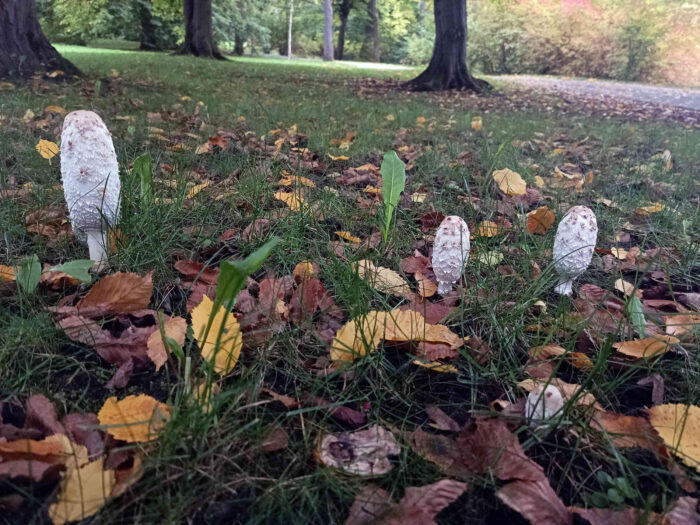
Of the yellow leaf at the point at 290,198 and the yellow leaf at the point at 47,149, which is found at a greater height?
the yellow leaf at the point at 47,149

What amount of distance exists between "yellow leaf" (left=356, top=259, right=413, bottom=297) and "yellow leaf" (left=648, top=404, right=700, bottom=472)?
0.82 m

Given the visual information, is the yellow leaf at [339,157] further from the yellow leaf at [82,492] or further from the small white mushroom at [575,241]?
the yellow leaf at [82,492]

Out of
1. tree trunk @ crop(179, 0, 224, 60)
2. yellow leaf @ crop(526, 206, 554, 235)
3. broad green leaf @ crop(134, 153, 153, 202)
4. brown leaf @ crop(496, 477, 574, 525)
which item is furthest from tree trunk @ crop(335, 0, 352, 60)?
brown leaf @ crop(496, 477, 574, 525)

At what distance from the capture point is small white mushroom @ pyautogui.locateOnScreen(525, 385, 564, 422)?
112 centimetres

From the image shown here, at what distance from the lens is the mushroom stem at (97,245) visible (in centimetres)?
172

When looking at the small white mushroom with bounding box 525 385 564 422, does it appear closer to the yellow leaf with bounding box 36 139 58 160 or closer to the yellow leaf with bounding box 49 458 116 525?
the yellow leaf with bounding box 49 458 116 525

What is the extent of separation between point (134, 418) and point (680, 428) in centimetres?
126

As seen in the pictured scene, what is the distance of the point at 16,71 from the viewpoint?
19.5 ft

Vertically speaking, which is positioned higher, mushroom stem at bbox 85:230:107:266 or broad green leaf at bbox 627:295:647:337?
mushroom stem at bbox 85:230:107:266

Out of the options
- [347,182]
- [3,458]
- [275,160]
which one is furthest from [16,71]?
[3,458]

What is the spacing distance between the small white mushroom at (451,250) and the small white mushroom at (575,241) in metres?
0.34

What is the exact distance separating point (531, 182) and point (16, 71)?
6158mm

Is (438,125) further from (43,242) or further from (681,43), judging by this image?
(681,43)

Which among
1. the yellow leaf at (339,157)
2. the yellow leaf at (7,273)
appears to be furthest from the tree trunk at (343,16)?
the yellow leaf at (7,273)
